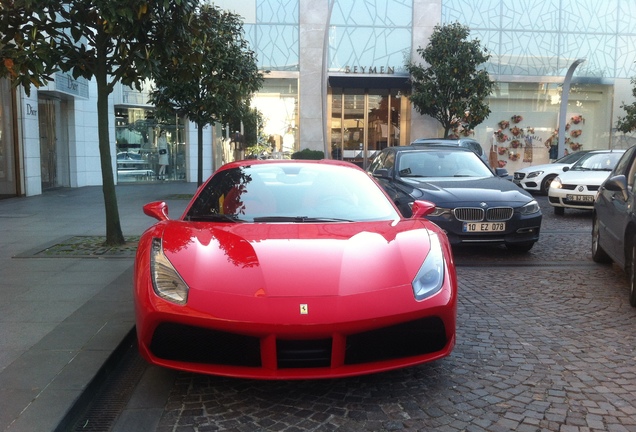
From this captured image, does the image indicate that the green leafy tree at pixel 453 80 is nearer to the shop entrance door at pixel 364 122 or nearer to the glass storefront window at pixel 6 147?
the shop entrance door at pixel 364 122

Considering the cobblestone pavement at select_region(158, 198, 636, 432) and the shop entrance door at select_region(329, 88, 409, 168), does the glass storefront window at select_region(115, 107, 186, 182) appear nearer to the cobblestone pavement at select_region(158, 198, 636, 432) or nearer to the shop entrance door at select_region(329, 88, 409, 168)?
the shop entrance door at select_region(329, 88, 409, 168)

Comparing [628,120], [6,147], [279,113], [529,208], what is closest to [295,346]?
[529,208]

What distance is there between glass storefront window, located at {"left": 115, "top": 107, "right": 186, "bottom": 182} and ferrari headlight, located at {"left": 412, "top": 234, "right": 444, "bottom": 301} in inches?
817

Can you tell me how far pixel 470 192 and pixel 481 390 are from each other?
437 centimetres

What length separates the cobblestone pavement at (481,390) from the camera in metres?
2.95

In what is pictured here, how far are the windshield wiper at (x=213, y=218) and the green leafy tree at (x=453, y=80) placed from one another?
19930 millimetres

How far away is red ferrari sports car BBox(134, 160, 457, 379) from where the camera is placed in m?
2.95

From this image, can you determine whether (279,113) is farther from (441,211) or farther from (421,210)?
(421,210)

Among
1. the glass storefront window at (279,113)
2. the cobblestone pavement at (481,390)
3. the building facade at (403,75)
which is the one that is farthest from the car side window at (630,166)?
the glass storefront window at (279,113)

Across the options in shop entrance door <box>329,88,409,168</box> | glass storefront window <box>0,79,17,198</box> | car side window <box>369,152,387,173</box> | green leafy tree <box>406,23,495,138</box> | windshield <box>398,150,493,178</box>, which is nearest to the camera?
windshield <box>398,150,493,178</box>

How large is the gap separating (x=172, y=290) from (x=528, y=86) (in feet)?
87.1

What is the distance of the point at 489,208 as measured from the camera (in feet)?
23.4

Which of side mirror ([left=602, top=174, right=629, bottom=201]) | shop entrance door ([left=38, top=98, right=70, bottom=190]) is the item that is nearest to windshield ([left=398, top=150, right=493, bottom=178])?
side mirror ([left=602, top=174, right=629, bottom=201])

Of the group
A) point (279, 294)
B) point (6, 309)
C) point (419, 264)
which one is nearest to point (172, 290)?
point (279, 294)
